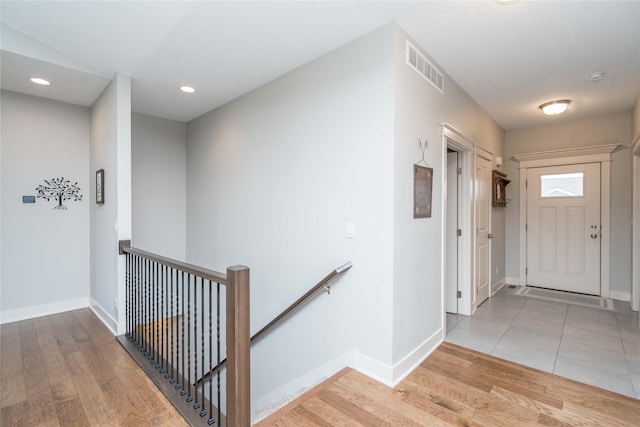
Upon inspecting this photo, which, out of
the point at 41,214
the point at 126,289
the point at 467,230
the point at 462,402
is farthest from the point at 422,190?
the point at 41,214

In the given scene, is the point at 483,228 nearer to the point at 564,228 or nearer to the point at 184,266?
the point at 564,228

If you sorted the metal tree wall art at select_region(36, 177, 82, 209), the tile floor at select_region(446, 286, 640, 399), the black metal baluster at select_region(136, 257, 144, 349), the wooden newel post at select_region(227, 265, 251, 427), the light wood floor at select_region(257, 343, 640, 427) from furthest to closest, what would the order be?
the metal tree wall art at select_region(36, 177, 82, 209) < the black metal baluster at select_region(136, 257, 144, 349) < the tile floor at select_region(446, 286, 640, 399) < the light wood floor at select_region(257, 343, 640, 427) < the wooden newel post at select_region(227, 265, 251, 427)

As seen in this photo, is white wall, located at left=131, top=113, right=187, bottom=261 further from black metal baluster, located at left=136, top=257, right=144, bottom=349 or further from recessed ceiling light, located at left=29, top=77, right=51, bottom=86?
black metal baluster, located at left=136, top=257, right=144, bottom=349

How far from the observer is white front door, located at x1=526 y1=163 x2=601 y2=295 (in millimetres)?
4695

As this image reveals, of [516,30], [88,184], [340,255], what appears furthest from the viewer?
[88,184]

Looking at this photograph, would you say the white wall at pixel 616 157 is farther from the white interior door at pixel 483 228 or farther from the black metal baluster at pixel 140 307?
the black metal baluster at pixel 140 307

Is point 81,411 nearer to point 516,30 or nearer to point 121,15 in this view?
point 121,15

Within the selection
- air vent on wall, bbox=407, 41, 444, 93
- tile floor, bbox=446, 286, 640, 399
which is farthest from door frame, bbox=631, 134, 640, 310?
air vent on wall, bbox=407, 41, 444, 93

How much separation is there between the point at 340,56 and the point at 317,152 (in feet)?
2.75

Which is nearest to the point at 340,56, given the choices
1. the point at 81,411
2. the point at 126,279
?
the point at 126,279

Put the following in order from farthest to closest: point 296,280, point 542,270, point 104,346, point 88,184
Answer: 1. point 542,270
2. point 88,184
3. point 296,280
4. point 104,346

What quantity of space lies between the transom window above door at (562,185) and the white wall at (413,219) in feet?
9.50

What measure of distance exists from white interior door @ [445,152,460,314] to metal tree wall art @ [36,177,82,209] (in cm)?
471

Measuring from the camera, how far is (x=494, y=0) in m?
2.09
